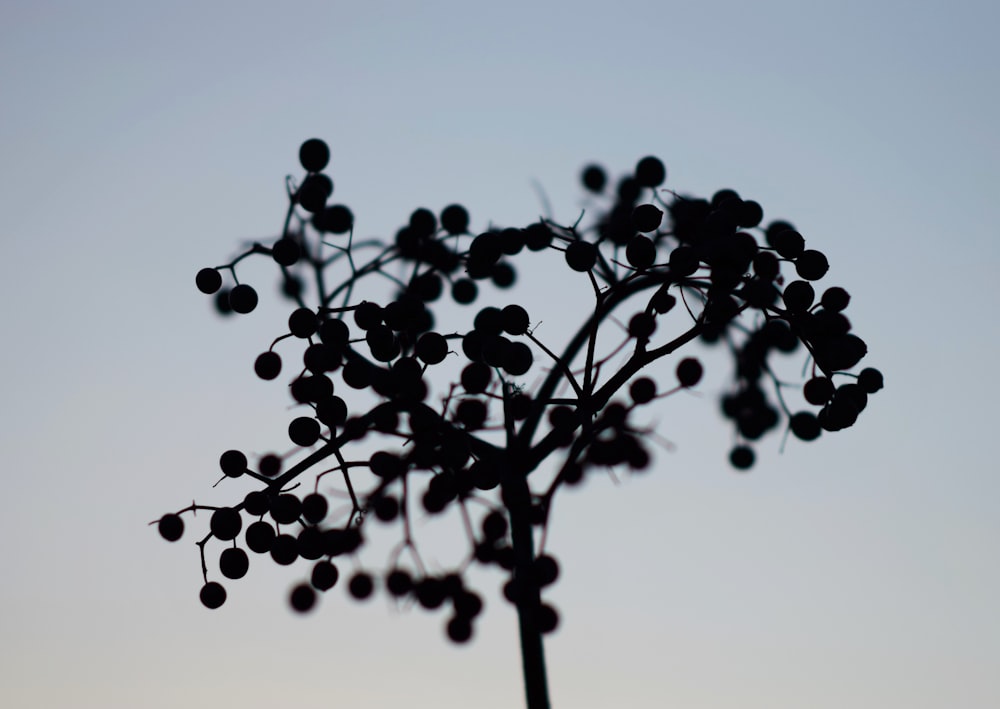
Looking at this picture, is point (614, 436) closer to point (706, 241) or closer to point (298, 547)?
point (706, 241)

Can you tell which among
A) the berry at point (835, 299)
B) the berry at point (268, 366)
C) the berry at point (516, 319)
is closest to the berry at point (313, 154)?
the berry at point (268, 366)

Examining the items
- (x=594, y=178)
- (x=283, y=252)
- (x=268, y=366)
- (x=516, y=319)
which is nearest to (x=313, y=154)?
(x=283, y=252)

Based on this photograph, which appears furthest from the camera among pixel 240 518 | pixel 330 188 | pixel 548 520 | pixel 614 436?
pixel 614 436

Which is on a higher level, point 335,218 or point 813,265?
point 335,218

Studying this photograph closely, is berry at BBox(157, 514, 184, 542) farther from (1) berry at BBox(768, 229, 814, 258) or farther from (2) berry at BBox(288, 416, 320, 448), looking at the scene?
(1) berry at BBox(768, 229, 814, 258)

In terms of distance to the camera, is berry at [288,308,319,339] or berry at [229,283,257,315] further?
berry at [229,283,257,315]

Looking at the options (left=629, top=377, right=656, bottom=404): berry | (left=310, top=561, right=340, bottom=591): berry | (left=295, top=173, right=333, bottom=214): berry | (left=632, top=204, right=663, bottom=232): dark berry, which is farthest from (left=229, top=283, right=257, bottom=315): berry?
(left=629, top=377, right=656, bottom=404): berry

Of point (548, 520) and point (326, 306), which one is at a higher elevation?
point (326, 306)

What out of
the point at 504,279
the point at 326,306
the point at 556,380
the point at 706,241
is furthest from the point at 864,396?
the point at 326,306

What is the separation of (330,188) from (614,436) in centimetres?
154

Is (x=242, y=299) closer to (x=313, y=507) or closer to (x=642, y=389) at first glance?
(x=313, y=507)

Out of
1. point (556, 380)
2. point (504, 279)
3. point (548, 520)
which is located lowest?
point (548, 520)

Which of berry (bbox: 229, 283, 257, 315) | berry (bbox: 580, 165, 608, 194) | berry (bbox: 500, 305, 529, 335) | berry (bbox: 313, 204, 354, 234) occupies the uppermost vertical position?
berry (bbox: 580, 165, 608, 194)

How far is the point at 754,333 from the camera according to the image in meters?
3.69
